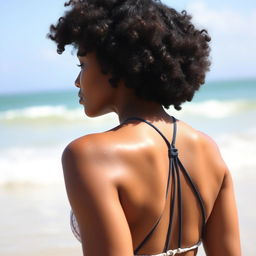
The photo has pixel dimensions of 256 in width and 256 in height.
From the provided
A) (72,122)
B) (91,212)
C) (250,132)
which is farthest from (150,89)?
(72,122)

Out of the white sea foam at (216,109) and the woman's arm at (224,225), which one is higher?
the white sea foam at (216,109)

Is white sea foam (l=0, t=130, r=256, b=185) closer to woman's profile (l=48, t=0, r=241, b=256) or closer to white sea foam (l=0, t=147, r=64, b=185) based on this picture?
white sea foam (l=0, t=147, r=64, b=185)

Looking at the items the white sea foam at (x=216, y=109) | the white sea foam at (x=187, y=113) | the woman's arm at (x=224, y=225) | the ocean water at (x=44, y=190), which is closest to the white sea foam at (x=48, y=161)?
the ocean water at (x=44, y=190)

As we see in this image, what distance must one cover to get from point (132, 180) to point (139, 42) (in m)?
0.36

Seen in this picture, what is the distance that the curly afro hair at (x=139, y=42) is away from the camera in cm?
159

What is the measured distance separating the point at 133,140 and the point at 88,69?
0.25 metres

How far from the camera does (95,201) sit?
1.42m

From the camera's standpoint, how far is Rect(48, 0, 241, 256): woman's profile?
1.44 m

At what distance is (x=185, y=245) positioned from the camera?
5.46 feet

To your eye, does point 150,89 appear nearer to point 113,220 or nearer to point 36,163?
point 113,220

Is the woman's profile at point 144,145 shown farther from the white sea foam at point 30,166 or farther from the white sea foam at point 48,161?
the white sea foam at point 30,166

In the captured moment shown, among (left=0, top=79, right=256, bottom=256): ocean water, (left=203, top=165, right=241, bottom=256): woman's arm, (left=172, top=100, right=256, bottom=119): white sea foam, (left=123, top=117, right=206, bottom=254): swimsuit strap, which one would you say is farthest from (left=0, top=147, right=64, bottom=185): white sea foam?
(left=172, top=100, right=256, bottom=119): white sea foam

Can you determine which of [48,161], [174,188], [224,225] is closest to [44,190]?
[48,161]

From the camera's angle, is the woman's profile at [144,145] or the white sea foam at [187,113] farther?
the white sea foam at [187,113]
